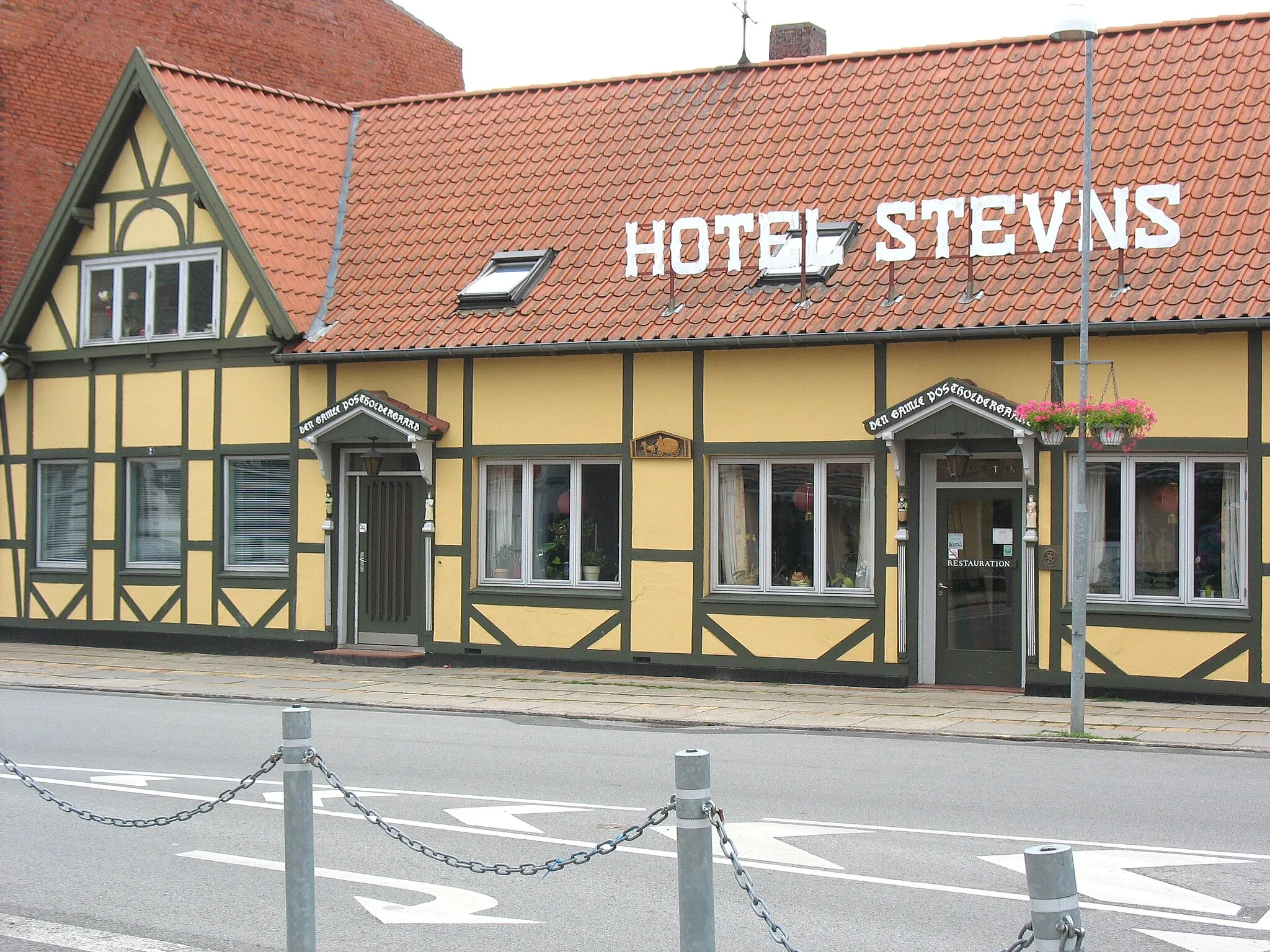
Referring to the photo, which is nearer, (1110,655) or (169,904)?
(169,904)

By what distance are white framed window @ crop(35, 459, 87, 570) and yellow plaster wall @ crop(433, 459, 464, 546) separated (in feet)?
20.5

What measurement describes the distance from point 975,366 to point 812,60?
20.4 ft

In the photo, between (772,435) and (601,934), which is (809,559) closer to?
(772,435)

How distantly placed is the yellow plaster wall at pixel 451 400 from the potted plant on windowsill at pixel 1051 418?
7.29 m

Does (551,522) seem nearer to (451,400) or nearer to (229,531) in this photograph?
(451,400)

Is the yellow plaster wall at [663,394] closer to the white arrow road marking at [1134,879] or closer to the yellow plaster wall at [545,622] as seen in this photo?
the yellow plaster wall at [545,622]

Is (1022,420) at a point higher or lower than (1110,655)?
higher

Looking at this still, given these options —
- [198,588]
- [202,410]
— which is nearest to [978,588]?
[198,588]

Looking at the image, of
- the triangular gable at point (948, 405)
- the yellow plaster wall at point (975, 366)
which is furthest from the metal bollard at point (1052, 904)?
the yellow plaster wall at point (975, 366)

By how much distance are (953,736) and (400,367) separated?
9203mm

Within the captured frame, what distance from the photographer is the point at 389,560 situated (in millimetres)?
20109

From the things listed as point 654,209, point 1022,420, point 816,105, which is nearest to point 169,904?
point 1022,420

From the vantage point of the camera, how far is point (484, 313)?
19.4 meters

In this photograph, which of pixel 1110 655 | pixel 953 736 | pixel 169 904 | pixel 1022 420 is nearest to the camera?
pixel 169 904
